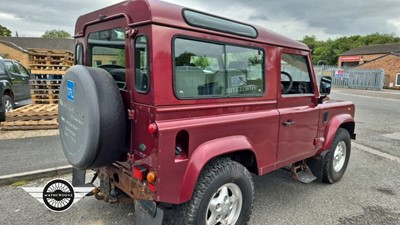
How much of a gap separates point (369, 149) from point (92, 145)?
6.23 m

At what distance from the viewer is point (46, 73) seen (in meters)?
8.57

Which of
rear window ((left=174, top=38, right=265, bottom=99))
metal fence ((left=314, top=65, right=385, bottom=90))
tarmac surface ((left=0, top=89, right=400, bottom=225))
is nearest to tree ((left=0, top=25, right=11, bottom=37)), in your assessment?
metal fence ((left=314, top=65, right=385, bottom=90))

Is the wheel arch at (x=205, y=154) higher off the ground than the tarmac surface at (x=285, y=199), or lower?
higher

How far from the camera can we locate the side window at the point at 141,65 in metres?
2.19

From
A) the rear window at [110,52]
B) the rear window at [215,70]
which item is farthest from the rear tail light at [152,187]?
the rear window at [110,52]

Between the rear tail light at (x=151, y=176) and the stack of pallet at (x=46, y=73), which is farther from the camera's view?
the stack of pallet at (x=46, y=73)

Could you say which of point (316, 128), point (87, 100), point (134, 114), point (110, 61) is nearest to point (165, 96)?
point (134, 114)

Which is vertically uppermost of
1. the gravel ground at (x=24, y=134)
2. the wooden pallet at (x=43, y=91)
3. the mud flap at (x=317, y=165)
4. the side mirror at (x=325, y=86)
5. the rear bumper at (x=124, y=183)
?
the side mirror at (x=325, y=86)

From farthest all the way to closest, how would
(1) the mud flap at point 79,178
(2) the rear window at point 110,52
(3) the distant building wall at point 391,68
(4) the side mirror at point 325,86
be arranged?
(3) the distant building wall at point 391,68, (4) the side mirror at point 325,86, (1) the mud flap at point 79,178, (2) the rear window at point 110,52

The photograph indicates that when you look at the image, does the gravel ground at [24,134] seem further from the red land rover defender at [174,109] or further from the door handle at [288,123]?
the door handle at [288,123]

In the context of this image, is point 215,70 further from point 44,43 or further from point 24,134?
A: point 44,43

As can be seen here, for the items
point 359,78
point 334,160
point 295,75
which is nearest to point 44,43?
point 359,78

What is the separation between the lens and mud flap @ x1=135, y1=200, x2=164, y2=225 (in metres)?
2.27

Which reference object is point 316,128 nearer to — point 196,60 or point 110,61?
point 196,60
